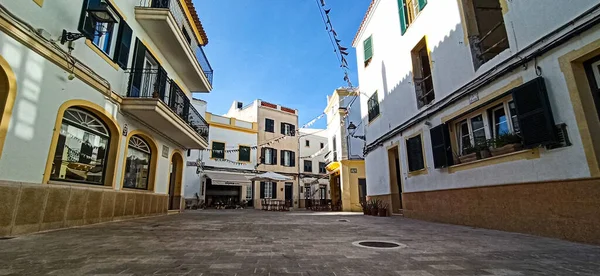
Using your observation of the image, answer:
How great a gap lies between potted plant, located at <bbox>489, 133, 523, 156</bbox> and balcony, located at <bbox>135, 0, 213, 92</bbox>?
9516mm

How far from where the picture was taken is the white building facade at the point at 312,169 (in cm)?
2808

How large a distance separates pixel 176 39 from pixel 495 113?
9.66 m

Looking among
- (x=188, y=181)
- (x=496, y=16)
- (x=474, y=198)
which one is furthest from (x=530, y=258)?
(x=188, y=181)

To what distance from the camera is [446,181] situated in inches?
281

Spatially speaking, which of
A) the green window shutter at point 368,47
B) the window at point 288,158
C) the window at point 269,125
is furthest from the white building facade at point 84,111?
the window at point 288,158

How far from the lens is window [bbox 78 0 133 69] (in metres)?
6.08

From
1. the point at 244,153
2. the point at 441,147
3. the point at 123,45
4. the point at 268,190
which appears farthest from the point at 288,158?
the point at 441,147

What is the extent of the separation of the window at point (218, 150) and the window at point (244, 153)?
151 cm

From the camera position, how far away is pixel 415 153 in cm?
870

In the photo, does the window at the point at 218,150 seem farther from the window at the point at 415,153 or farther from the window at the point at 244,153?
the window at the point at 415,153

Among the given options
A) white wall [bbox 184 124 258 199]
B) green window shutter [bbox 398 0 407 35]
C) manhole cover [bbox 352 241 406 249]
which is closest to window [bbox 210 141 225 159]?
white wall [bbox 184 124 258 199]

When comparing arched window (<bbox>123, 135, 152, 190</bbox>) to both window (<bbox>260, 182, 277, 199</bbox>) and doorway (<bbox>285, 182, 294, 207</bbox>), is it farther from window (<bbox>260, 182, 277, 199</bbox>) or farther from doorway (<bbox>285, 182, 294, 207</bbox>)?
doorway (<bbox>285, 182, 294, 207</bbox>)

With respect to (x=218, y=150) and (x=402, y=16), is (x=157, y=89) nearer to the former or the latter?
(x=402, y=16)

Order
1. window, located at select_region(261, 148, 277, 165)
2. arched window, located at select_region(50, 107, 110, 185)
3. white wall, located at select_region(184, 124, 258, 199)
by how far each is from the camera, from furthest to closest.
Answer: window, located at select_region(261, 148, 277, 165) < white wall, located at select_region(184, 124, 258, 199) < arched window, located at select_region(50, 107, 110, 185)
